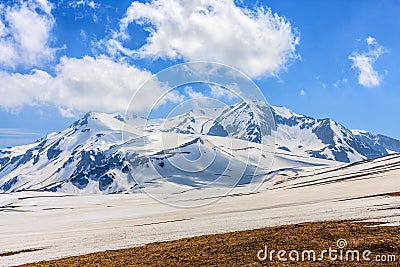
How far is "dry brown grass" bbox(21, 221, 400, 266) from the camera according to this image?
2512 cm

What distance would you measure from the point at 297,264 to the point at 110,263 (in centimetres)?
1406

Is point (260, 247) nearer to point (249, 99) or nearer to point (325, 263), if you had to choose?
point (325, 263)

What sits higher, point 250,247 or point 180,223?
point 180,223

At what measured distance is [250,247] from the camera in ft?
94.3

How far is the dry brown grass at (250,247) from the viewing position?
25125 mm

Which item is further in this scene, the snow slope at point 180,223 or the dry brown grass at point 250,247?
the snow slope at point 180,223

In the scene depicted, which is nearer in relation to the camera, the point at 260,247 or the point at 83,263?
the point at 260,247

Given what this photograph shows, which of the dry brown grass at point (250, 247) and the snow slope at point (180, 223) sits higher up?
the snow slope at point (180, 223)

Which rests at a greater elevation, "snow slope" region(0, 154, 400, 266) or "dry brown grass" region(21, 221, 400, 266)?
"snow slope" region(0, 154, 400, 266)

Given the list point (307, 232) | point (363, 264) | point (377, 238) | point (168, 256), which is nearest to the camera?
point (363, 264)

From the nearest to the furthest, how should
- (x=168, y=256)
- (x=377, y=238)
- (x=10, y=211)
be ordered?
(x=377, y=238) → (x=168, y=256) → (x=10, y=211)

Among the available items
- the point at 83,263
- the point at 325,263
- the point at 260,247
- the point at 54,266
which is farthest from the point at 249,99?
the point at 54,266

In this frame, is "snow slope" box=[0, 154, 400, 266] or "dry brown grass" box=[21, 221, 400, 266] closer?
"dry brown grass" box=[21, 221, 400, 266]

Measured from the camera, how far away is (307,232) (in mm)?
32562
